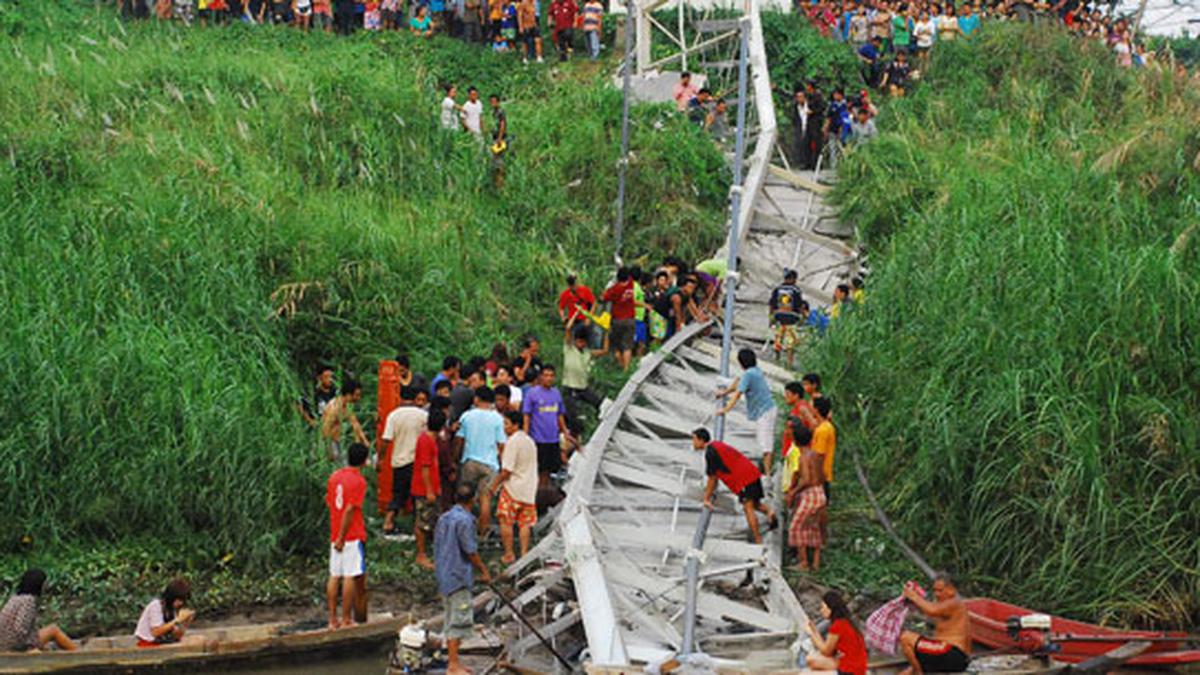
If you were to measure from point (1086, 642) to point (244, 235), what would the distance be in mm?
10963

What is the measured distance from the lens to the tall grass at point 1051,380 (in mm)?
14391

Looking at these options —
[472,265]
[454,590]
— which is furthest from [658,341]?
[454,590]

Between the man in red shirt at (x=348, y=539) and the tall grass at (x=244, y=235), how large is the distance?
78.1 inches

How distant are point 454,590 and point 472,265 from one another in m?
8.97

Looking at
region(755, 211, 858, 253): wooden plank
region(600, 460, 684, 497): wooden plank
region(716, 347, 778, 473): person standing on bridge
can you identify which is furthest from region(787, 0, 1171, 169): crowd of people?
region(600, 460, 684, 497): wooden plank

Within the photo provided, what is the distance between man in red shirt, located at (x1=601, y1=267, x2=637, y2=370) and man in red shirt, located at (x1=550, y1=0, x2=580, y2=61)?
12.3 meters

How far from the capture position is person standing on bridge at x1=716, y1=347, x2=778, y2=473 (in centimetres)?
1616

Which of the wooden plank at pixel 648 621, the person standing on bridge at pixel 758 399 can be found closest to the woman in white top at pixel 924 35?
the person standing on bridge at pixel 758 399

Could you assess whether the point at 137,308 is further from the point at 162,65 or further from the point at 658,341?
the point at 162,65

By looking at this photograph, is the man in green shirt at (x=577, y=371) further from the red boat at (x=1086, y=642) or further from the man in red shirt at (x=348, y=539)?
the red boat at (x=1086, y=642)

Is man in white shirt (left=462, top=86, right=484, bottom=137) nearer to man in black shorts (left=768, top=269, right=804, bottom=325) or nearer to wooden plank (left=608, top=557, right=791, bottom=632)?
man in black shorts (left=768, top=269, right=804, bottom=325)

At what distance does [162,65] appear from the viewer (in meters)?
26.1

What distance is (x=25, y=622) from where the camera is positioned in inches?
508

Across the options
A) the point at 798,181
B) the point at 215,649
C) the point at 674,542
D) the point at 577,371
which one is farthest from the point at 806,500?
the point at 798,181
